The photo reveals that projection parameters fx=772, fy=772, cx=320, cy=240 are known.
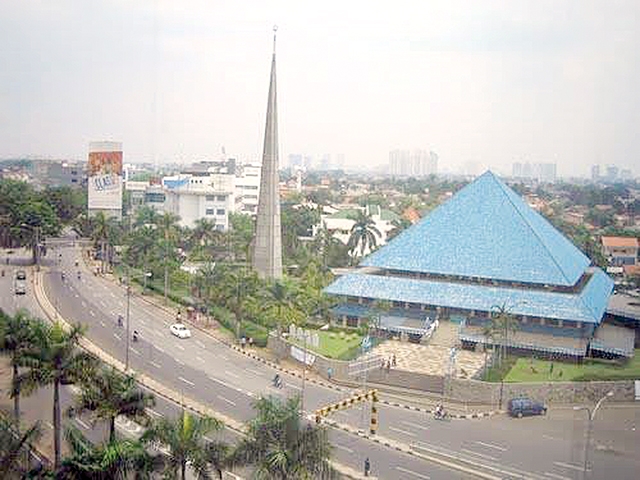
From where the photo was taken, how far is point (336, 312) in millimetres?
22594

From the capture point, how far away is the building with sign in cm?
2027

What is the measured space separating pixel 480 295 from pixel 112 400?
13.7 m

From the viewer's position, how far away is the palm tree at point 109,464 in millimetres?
7980

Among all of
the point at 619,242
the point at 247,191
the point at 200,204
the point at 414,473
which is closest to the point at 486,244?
the point at 414,473

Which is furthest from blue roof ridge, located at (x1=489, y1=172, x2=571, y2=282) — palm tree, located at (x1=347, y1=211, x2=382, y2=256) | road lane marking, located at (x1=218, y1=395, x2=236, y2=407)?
road lane marking, located at (x1=218, y1=395, x2=236, y2=407)

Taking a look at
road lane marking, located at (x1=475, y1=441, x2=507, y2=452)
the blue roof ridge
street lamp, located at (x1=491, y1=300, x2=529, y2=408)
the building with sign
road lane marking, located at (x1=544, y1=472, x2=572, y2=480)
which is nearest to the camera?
road lane marking, located at (x1=544, y1=472, x2=572, y2=480)

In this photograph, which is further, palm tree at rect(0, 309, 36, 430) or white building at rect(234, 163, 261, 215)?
white building at rect(234, 163, 261, 215)

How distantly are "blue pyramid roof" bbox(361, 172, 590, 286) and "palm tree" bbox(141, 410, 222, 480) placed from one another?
14.5 meters

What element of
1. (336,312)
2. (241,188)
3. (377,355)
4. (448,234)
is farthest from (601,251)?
(241,188)

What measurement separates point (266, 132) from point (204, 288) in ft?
18.2

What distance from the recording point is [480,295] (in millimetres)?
21547

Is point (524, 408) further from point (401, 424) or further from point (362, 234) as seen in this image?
point (362, 234)

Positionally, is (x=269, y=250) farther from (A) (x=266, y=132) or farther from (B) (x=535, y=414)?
(B) (x=535, y=414)

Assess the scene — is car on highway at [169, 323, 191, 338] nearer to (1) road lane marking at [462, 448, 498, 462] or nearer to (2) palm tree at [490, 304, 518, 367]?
(2) palm tree at [490, 304, 518, 367]
